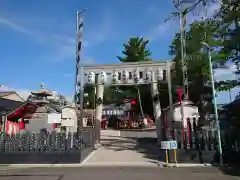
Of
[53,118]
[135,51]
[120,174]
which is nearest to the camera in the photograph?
[120,174]

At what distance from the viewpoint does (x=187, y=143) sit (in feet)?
44.1

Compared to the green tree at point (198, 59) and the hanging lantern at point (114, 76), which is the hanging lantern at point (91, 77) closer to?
the hanging lantern at point (114, 76)

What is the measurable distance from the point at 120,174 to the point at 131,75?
10107 mm

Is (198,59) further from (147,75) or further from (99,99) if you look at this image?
(99,99)

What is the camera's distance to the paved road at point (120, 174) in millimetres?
9648

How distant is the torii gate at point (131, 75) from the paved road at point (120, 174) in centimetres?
809

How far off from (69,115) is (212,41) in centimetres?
1129

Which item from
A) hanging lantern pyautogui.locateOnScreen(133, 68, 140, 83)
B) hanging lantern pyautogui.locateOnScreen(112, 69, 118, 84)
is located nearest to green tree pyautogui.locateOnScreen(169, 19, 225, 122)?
hanging lantern pyautogui.locateOnScreen(133, 68, 140, 83)

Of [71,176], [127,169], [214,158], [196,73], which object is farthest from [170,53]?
[71,176]

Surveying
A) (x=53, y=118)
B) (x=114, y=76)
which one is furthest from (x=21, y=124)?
(x=114, y=76)

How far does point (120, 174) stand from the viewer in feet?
33.7

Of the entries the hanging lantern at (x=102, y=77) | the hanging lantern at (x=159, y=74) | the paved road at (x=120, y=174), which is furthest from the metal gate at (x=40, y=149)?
the hanging lantern at (x=159, y=74)

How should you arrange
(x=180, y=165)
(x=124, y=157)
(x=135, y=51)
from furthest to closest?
(x=135, y=51), (x=124, y=157), (x=180, y=165)

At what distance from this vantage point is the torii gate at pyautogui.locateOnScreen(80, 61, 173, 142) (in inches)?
750
